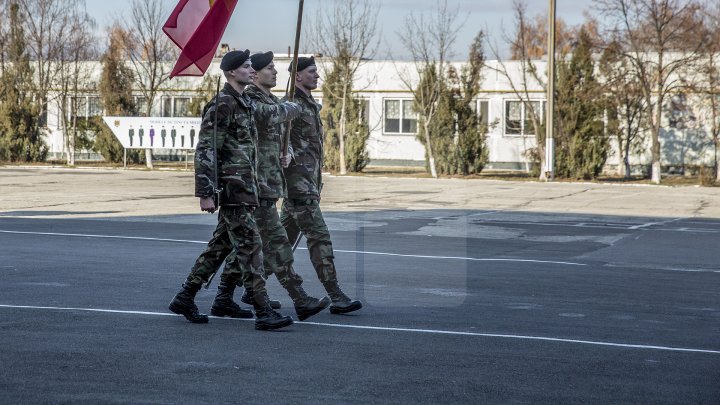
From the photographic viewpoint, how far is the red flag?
9.55 m

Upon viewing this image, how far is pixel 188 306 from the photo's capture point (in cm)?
845


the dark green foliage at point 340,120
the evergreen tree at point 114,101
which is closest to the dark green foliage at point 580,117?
the dark green foliage at point 340,120

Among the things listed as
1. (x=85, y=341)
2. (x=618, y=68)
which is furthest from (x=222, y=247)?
(x=618, y=68)

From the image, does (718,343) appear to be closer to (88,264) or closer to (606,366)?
(606,366)

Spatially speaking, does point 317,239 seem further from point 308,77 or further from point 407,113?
point 407,113

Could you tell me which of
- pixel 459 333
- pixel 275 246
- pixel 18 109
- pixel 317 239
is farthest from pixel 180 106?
pixel 459 333

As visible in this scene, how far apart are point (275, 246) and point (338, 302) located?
677 mm

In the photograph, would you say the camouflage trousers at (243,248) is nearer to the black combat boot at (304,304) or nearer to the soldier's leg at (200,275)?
the soldier's leg at (200,275)

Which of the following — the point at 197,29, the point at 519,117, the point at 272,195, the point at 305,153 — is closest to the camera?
the point at 272,195

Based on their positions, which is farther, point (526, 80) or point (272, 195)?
point (526, 80)

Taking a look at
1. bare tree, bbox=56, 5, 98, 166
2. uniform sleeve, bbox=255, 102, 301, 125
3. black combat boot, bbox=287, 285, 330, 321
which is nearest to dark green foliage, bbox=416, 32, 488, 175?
bare tree, bbox=56, 5, 98, 166

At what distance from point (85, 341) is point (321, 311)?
223cm

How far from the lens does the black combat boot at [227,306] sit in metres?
8.85

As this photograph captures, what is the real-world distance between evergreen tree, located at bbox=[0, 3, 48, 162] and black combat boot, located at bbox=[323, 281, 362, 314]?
3835 cm
